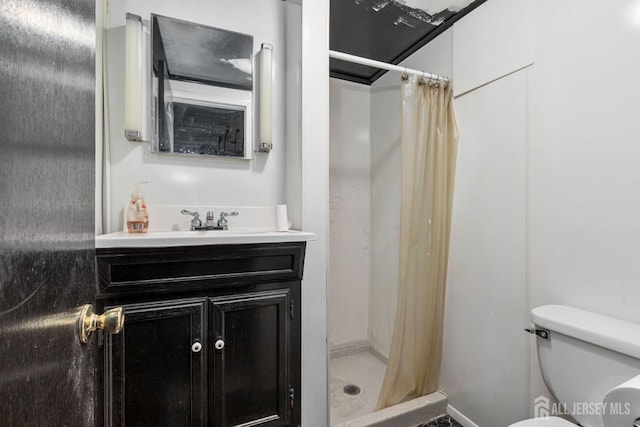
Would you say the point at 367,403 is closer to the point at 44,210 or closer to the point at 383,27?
the point at 44,210

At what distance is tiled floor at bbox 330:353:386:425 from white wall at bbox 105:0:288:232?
4.34 feet

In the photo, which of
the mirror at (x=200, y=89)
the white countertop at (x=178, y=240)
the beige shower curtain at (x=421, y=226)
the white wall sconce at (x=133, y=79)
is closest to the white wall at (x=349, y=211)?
the beige shower curtain at (x=421, y=226)

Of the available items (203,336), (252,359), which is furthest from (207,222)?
(252,359)

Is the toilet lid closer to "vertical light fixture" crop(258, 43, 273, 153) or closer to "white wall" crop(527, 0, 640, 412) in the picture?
"white wall" crop(527, 0, 640, 412)

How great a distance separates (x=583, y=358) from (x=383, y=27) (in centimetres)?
189

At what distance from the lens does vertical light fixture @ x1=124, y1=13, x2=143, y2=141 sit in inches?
47.7

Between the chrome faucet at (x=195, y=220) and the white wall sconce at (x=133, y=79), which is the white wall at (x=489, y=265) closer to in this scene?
the chrome faucet at (x=195, y=220)

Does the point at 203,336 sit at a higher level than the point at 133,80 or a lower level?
lower

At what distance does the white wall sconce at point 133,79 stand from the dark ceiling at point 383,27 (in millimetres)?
1007

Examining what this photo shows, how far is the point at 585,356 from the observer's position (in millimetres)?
947

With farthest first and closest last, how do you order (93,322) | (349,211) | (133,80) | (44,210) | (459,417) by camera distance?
(349,211), (459,417), (133,80), (93,322), (44,210)

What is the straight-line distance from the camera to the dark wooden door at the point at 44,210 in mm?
287

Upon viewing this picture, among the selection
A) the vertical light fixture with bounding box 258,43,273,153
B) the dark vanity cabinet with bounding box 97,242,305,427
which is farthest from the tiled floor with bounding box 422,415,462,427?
the vertical light fixture with bounding box 258,43,273,153

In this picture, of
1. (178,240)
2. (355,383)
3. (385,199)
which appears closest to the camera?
(178,240)
